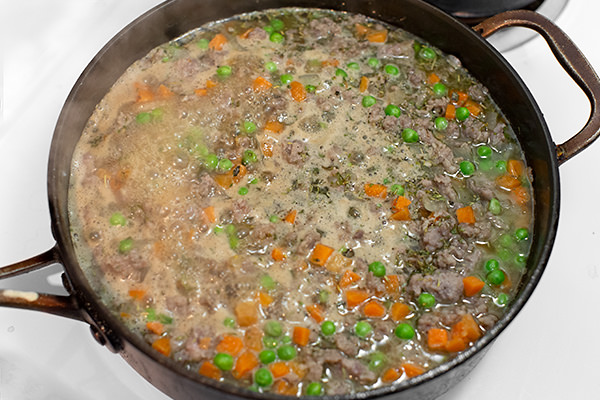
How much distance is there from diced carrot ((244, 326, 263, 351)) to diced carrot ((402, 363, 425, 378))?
599mm

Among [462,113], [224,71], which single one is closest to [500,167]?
[462,113]

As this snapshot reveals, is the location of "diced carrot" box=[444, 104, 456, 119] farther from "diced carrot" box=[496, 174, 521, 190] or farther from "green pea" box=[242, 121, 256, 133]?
"green pea" box=[242, 121, 256, 133]

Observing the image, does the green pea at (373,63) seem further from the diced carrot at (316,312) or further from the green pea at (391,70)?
the diced carrot at (316,312)

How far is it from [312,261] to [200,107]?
101cm

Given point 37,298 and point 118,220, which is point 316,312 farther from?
point 37,298

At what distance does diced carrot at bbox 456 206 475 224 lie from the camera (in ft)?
10.4

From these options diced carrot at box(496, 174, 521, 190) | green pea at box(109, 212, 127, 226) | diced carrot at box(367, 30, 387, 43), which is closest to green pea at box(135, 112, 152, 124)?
green pea at box(109, 212, 127, 226)

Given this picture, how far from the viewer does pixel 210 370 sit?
2.74 m

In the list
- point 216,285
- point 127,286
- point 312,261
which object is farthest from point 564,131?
point 127,286

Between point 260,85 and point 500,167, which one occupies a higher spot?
point 260,85

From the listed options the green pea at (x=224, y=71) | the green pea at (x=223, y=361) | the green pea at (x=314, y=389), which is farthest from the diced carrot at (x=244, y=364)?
the green pea at (x=224, y=71)

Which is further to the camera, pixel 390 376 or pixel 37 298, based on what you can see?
pixel 390 376

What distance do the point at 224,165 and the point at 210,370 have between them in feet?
3.22

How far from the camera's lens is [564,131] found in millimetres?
3994
